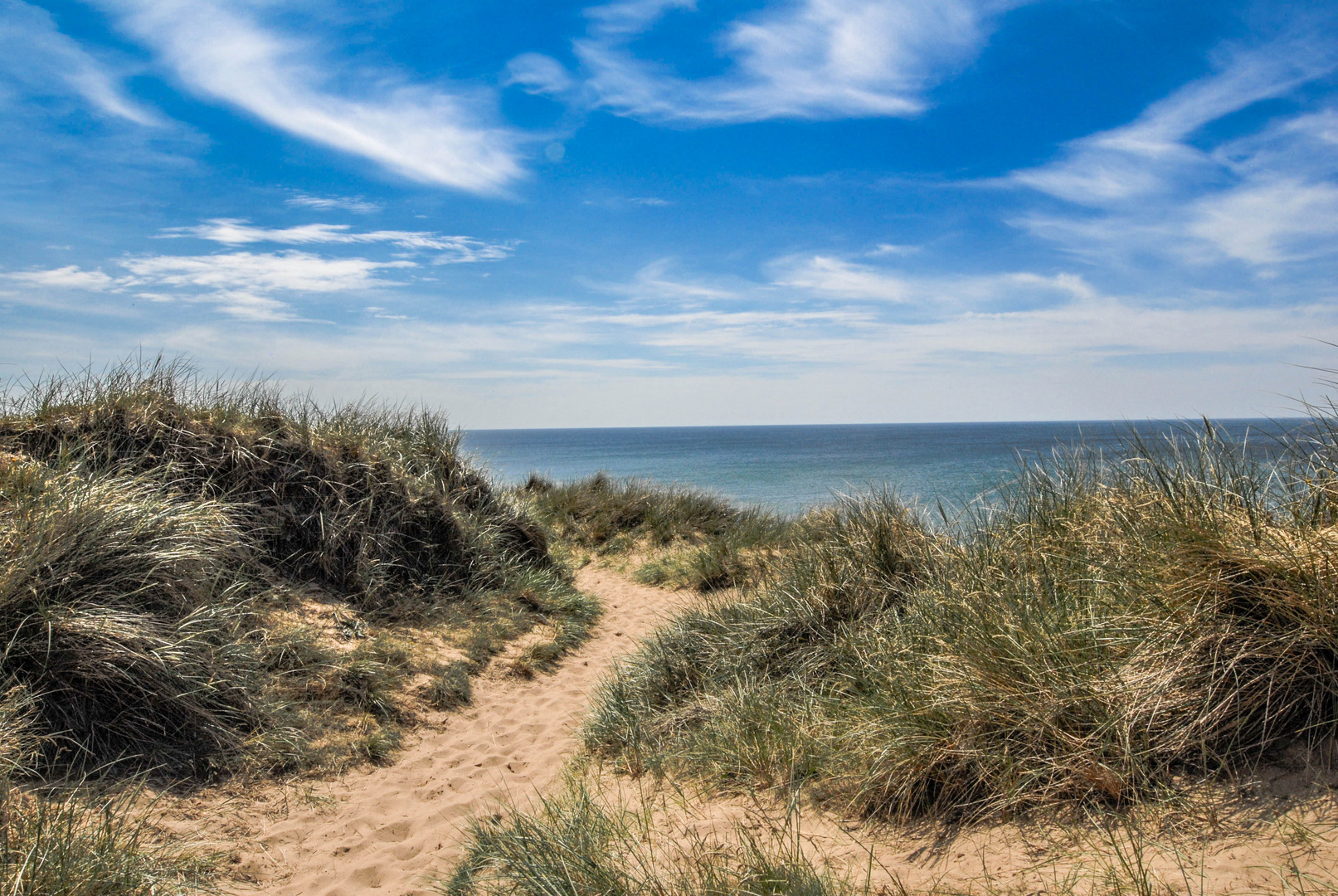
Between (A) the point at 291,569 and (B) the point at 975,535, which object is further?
(A) the point at 291,569

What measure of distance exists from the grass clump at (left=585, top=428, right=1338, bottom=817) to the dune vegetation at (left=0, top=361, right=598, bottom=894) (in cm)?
263

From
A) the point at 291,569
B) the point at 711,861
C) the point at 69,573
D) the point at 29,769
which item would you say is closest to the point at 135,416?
the point at 291,569

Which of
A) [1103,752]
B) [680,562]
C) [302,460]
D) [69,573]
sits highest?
[302,460]

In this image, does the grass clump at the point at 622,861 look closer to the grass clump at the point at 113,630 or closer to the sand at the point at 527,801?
the sand at the point at 527,801

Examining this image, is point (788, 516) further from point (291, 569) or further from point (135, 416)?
point (135, 416)

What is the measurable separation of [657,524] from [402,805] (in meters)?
9.87

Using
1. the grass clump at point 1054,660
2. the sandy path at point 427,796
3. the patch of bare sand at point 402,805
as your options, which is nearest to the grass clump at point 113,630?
the patch of bare sand at point 402,805

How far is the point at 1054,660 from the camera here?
363 cm

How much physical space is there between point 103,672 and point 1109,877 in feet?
18.5

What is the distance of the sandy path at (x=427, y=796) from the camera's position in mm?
4215

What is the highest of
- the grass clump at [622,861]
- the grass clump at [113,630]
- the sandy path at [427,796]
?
the grass clump at [113,630]

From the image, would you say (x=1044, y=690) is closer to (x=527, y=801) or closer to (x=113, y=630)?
(x=527, y=801)

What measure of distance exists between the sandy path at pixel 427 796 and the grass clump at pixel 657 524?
393 cm

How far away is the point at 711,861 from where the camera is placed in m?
3.25
